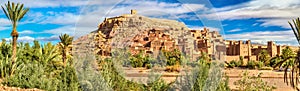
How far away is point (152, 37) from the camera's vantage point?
31.8 feet

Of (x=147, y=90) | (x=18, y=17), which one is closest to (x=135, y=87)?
(x=147, y=90)

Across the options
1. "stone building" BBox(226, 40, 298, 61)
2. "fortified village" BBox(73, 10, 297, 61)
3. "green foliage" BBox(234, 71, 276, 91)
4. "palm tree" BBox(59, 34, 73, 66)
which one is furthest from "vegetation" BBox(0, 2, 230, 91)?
"stone building" BBox(226, 40, 298, 61)

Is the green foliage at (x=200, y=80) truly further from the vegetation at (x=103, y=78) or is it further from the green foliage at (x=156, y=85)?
the green foliage at (x=156, y=85)

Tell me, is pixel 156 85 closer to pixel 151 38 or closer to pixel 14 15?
pixel 151 38

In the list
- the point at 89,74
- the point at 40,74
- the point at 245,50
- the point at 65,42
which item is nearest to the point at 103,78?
the point at 89,74

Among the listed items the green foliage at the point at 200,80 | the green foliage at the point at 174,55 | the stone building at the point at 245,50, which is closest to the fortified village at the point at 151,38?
the green foliage at the point at 174,55

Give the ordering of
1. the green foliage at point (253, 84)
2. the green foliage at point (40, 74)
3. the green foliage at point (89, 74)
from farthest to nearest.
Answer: the green foliage at point (253, 84) < the green foliage at point (40, 74) < the green foliage at point (89, 74)

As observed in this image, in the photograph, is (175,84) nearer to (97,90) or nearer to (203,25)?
(97,90)

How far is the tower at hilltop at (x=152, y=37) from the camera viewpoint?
23.0ft

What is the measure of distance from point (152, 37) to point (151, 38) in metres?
0.14

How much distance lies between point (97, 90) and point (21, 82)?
4.05 m

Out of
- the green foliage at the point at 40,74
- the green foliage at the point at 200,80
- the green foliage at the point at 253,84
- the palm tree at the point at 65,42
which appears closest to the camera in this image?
the green foliage at the point at 200,80

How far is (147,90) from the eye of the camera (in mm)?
10070

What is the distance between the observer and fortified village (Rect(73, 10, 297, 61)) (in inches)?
273
